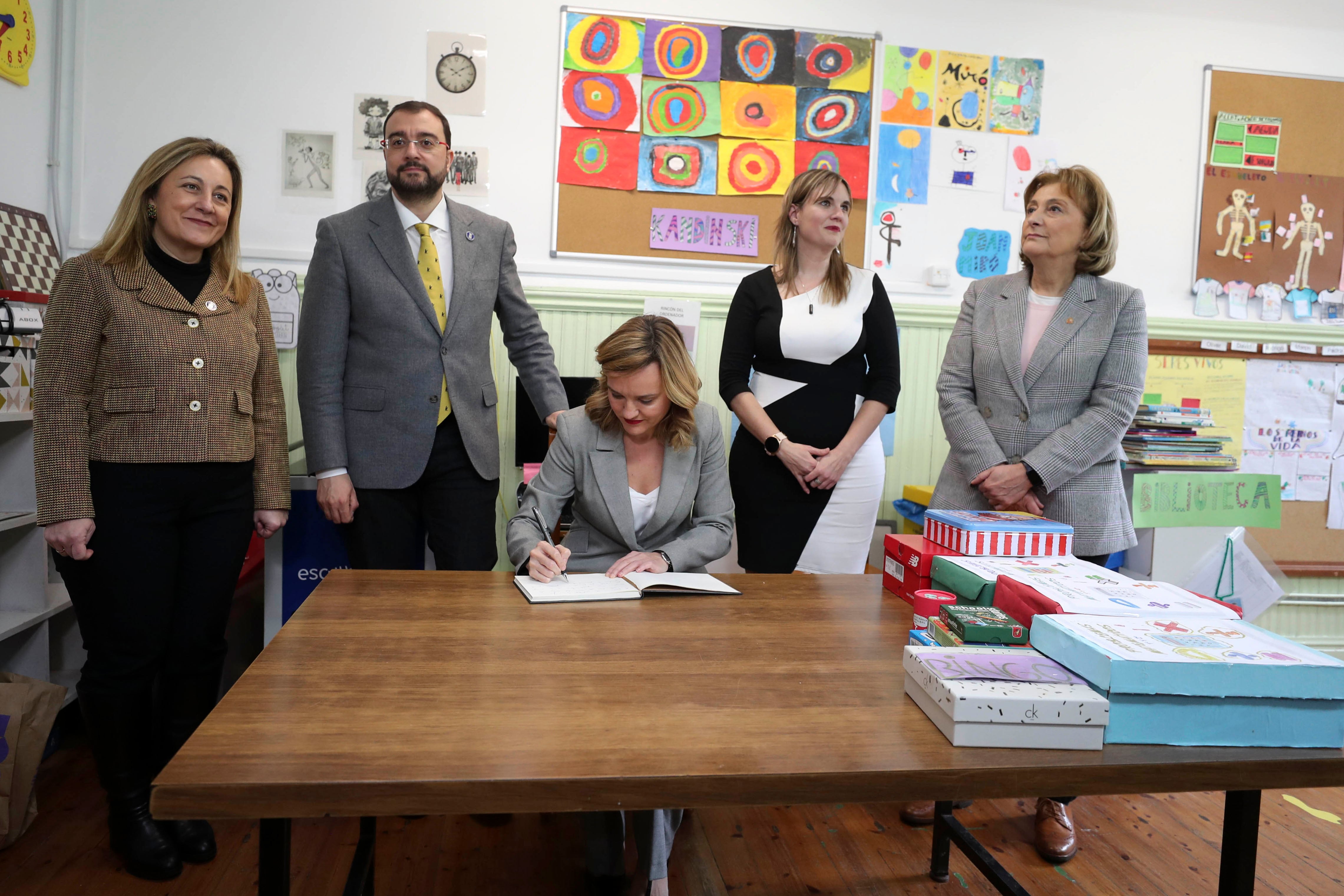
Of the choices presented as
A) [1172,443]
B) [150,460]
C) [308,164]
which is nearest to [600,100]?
[308,164]

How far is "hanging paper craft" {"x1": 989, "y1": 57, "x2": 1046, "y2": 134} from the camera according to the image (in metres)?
3.25

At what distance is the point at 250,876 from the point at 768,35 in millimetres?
2922

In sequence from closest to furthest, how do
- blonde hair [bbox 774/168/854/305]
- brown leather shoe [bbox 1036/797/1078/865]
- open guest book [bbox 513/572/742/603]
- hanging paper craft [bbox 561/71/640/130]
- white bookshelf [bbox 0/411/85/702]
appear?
open guest book [bbox 513/572/742/603] → brown leather shoe [bbox 1036/797/1078/865] → blonde hair [bbox 774/168/854/305] → white bookshelf [bbox 0/411/85/702] → hanging paper craft [bbox 561/71/640/130]

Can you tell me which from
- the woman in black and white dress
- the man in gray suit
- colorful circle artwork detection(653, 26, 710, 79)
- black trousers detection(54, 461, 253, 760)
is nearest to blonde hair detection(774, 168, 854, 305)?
the woman in black and white dress

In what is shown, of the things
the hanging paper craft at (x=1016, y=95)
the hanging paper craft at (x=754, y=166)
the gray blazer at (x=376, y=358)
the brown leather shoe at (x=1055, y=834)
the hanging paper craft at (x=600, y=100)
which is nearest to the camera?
the brown leather shoe at (x=1055, y=834)

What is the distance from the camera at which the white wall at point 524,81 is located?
2859 millimetres

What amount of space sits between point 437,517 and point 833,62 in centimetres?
218

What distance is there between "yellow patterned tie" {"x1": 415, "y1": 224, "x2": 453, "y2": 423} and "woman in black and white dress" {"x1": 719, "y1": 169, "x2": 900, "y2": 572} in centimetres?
68

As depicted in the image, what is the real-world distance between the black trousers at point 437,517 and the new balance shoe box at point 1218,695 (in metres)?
1.47

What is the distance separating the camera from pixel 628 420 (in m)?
1.80

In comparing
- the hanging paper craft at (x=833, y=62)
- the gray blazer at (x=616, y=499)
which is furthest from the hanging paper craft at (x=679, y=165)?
the gray blazer at (x=616, y=499)

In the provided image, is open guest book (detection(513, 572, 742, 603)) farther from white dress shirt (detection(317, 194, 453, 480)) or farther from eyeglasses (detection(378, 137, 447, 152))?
eyeglasses (detection(378, 137, 447, 152))

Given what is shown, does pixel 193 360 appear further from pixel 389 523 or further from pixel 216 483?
pixel 389 523

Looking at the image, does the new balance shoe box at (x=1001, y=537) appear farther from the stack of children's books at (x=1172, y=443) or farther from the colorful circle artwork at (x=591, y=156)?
the colorful circle artwork at (x=591, y=156)
